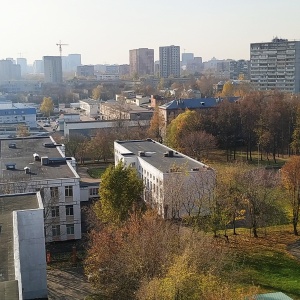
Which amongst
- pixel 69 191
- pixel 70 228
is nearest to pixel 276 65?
pixel 69 191

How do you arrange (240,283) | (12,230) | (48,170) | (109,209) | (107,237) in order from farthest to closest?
(48,170) → (109,209) → (240,283) → (107,237) → (12,230)

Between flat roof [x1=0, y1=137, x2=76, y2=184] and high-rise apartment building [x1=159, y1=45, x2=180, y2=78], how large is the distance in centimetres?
8675

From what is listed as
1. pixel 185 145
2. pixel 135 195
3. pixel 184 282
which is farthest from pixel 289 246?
pixel 185 145

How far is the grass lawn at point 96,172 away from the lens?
29.9 m

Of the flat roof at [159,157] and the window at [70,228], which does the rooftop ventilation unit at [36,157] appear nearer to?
the window at [70,228]

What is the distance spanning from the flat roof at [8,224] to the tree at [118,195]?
105 inches

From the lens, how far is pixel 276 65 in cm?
6431

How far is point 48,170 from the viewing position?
19734 millimetres

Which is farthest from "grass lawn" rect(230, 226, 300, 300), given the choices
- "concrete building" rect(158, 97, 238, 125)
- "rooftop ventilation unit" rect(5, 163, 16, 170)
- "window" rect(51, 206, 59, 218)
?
"concrete building" rect(158, 97, 238, 125)

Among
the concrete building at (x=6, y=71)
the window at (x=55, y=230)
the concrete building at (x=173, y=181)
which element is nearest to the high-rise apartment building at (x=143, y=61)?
the concrete building at (x=6, y=71)

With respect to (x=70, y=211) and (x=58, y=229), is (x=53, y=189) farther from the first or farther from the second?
(x=58, y=229)

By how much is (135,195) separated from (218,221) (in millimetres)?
3228

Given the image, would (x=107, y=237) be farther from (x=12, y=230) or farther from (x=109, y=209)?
(x=109, y=209)

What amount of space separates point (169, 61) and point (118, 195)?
100.0 metres
